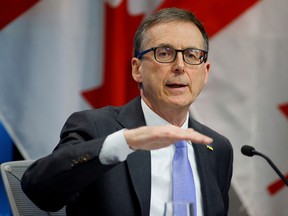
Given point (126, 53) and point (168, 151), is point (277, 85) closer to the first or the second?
point (126, 53)

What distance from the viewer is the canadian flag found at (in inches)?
101

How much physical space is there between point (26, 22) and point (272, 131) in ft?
4.47

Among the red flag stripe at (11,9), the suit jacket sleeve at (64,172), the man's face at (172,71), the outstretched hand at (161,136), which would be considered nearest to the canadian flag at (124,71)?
the red flag stripe at (11,9)

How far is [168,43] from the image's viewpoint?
1879 millimetres

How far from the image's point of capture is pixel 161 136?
1402mm

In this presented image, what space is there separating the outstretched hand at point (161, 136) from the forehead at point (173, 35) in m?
0.52

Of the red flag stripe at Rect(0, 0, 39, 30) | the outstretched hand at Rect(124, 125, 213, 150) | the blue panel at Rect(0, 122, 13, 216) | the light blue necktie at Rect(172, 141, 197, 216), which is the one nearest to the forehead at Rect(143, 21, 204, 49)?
the light blue necktie at Rect(172, 141, 197, 216)

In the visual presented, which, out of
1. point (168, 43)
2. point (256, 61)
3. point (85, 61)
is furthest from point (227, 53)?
point (168, 43)

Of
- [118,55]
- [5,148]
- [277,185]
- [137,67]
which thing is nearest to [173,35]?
[137,67]

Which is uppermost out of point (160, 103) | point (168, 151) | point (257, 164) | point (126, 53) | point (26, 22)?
point (26, 22)

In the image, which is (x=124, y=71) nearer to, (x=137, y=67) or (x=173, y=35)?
(x=137, y=67)

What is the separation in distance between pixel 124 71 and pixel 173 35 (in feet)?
2.66

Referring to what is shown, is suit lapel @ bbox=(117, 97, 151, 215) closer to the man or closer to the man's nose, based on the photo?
the man

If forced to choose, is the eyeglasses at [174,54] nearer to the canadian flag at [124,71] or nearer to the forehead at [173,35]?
the forehead at [173,35]
